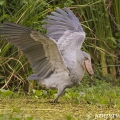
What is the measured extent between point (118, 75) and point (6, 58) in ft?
9.94

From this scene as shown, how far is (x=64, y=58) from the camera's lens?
6336mm

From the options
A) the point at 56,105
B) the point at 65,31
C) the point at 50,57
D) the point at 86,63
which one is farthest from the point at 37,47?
the point at 65,31

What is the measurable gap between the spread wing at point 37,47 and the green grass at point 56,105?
1.37 feet

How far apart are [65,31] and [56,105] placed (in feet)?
5.09

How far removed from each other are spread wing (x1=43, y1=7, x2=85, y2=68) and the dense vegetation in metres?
0.31

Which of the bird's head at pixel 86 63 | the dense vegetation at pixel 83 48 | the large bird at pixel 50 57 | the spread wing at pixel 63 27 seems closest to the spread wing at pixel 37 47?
the large bird at pixel 50 57

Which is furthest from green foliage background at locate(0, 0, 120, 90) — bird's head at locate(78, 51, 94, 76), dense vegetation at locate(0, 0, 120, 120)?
bird's head at locate(78, 51, 94, 76)

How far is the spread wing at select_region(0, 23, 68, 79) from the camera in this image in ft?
19.2

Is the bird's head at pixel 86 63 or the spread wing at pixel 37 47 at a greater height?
the spread wing at pixel 37 47

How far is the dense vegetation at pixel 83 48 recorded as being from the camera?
6.89m

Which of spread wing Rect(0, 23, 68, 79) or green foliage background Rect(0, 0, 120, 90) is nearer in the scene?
spread wing Rect(0, 23, 68, 79)

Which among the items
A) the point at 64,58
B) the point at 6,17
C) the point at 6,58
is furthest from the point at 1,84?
the point at 64,58

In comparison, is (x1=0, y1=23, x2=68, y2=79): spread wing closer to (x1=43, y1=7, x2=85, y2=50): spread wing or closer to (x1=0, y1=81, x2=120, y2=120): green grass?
(x1=0, y1=81, x2=120, y2=120): green grass

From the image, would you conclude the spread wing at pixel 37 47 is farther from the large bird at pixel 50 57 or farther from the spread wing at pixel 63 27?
the spread wing at pixel 63 27
